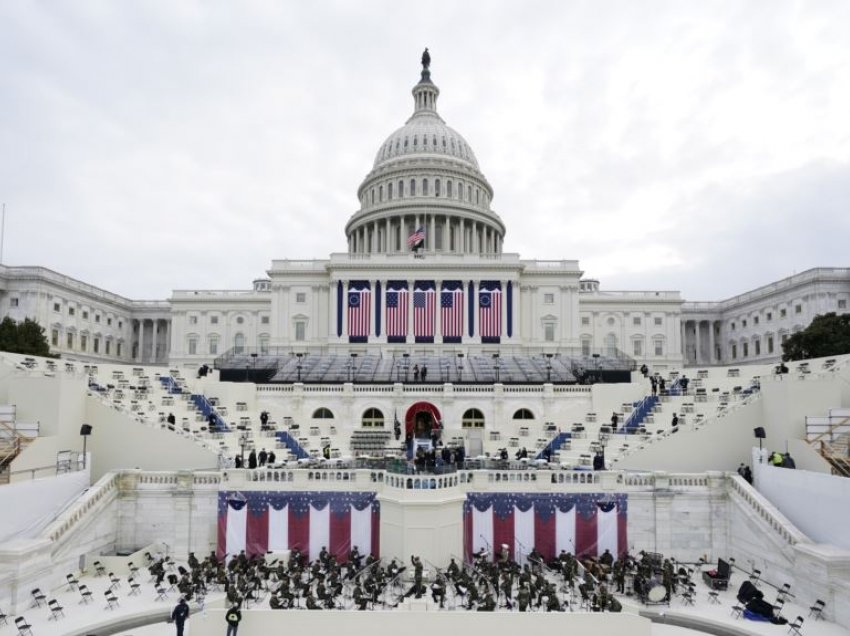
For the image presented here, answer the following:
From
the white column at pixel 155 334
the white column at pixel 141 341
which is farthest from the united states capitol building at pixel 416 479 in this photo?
the white column at pixel 141 341

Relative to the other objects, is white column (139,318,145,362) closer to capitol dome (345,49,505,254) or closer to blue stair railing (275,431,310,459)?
capitol dome (345,49,505,254)

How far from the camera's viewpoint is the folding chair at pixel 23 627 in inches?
705

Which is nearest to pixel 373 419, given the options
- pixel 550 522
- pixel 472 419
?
pixel 472 419

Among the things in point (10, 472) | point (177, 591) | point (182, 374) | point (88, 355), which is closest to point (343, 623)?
point (177, 591)

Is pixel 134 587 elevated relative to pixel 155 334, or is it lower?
lower

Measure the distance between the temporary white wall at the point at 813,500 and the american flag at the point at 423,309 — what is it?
53.5 m

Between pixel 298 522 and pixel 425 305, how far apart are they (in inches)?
2126

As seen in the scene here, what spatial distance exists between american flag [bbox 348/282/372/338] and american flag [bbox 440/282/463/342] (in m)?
9.99

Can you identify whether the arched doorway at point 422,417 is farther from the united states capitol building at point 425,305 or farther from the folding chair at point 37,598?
the folding chair at point 37,598

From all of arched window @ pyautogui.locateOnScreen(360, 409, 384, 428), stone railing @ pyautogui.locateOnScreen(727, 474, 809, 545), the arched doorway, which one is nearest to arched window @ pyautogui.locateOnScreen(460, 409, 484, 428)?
the arched doorway

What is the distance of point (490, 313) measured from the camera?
78.8m

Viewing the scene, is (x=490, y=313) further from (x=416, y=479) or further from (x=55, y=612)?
(x=55, y=612)

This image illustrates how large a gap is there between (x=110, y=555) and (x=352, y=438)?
18.7m

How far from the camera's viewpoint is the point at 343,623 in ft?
60.1
